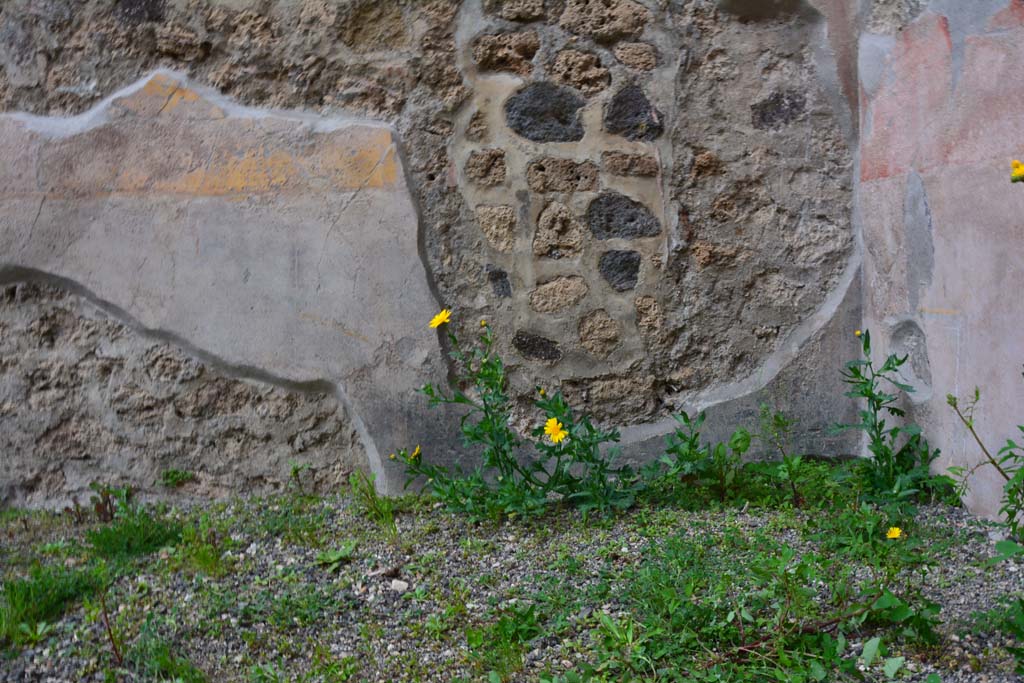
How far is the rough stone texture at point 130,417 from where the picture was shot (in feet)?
9.86

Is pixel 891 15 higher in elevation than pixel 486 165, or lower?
higher

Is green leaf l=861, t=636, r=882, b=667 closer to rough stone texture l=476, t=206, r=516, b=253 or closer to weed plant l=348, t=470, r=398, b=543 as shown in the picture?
weed plant l=348, t=470, r=398, b=543

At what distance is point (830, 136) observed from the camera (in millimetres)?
3020

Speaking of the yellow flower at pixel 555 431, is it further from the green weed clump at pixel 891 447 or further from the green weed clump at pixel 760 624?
the green weed clump at pixel 891 447

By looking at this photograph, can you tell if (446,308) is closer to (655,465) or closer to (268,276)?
(268,276)

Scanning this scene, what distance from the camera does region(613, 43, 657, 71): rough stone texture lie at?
2977 millimetres

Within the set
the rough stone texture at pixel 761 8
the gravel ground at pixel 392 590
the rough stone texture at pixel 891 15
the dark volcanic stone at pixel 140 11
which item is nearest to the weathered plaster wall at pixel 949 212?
the rough stone texture at pixel 891 15

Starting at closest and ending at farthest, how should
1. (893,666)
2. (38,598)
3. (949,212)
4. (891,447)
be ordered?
1. (893,666)
2. (38,598)
3. (949,212)
4. (891,447)

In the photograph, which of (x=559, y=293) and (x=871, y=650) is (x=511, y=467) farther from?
(x=871, y=650)

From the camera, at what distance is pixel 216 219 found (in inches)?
116

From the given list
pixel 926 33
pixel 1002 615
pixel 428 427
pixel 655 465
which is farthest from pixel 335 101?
pixel 1002 615

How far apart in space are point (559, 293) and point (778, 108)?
947mm

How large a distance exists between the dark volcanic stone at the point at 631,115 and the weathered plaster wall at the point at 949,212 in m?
0.69

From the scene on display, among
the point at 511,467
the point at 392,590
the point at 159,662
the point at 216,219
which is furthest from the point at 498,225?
the point at 159,662
